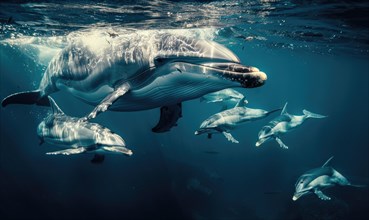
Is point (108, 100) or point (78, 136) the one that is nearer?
point (108, 100)

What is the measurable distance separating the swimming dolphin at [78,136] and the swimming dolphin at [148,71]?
1.16m

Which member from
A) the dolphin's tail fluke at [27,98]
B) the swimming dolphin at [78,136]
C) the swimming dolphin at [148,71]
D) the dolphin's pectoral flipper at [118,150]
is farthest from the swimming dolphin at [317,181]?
the dolphin's tail fluke at [27,98]

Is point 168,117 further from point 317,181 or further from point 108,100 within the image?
point 317,181

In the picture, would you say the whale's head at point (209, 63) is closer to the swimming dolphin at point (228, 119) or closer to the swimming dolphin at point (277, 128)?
the swimming dolphin at point (228, 119)

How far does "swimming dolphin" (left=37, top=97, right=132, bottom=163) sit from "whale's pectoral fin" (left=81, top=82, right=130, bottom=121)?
192 centimetres

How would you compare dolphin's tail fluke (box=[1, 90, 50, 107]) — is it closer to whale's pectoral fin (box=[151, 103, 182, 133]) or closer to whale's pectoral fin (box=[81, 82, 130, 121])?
whale's pectoral fin (box=[151, 103, 182, 133])

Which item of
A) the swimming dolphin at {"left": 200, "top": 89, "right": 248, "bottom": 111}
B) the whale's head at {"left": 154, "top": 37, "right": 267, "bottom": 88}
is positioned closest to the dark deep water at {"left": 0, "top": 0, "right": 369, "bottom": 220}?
the swimming dolphin at {"left": 200, "top": 89, "right": 248, "bottom": 111}

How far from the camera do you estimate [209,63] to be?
4074 millimetres

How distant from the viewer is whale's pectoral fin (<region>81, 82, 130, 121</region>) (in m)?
4.66

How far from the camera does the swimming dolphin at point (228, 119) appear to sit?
32.5ft

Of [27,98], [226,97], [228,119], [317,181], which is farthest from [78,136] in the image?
[226,97]

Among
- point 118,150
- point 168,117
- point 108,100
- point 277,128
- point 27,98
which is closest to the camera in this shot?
point 108,100

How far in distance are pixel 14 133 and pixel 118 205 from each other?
27098 millimetres

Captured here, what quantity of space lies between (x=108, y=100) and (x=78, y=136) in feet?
12.0
